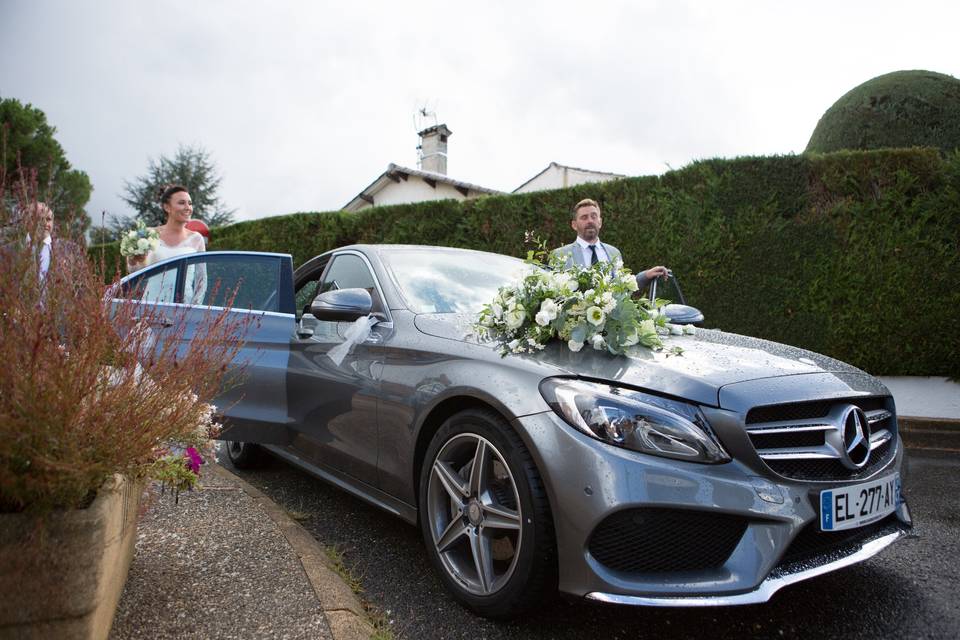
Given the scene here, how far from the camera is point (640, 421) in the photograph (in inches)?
74.0

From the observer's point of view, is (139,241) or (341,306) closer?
(341,306)

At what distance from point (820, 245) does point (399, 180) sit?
16.9 m

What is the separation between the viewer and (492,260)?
3.65 meters

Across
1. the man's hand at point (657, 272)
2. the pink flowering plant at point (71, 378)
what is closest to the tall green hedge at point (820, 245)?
the man's hand at point (657, 272)

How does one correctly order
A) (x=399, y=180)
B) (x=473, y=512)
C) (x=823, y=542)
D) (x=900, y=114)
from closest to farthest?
(x=823, y=542) → (x=473, y=512) → (x=900, y=114) → (x=399, y=180)

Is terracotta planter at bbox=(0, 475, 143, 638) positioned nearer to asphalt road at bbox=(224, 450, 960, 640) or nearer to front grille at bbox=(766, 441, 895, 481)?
asphalt road at bbox=(224, 450, 960, 640)

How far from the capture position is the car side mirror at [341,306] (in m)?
2.85

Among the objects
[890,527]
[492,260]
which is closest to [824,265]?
[492,260]

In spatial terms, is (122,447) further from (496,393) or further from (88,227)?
(496,393)

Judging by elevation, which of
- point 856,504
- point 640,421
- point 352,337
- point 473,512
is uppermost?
point 352,337

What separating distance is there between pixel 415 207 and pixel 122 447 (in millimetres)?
8078

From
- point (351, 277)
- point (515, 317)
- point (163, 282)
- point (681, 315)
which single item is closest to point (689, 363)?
point (515, 317)

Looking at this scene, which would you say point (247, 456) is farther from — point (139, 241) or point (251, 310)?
point (139, 241)

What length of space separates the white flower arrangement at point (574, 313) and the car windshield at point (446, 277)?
34 centimetres
